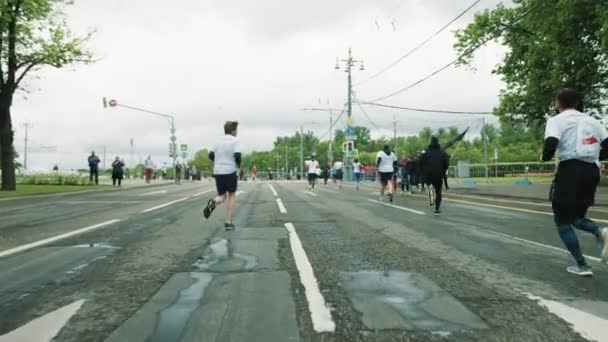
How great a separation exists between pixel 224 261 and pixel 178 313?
1.96 meters

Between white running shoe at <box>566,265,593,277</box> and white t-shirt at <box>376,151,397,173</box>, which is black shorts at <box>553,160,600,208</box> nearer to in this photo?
white running shoe at <box>566,265,593,277</box>

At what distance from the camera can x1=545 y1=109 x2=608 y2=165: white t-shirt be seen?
472 centimetres

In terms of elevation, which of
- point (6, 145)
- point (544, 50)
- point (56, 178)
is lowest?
point (56, 178)

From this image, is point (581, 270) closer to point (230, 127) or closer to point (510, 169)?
point (230, 127)

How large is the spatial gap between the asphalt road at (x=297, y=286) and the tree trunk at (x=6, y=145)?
53.5ft

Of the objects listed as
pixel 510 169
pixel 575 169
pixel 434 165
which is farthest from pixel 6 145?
pixel 510 169

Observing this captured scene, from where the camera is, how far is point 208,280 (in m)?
4.41

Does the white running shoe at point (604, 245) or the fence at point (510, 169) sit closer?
the white running shoe at point (604, 245)

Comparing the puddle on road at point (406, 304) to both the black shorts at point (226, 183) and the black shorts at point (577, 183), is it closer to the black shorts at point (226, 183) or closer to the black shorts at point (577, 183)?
the black shorts at point (577, 183)

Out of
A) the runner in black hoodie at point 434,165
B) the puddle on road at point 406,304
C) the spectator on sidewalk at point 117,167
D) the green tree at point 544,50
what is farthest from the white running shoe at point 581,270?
the spectator on sidewalk at point 117,167

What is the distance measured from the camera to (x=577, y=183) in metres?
4.71

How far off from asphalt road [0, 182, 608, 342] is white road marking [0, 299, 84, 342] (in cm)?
1

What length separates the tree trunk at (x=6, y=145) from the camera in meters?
21.9

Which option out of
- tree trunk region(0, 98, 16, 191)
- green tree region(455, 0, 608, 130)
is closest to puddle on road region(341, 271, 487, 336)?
green tree region(455, 0, 608, 130)
